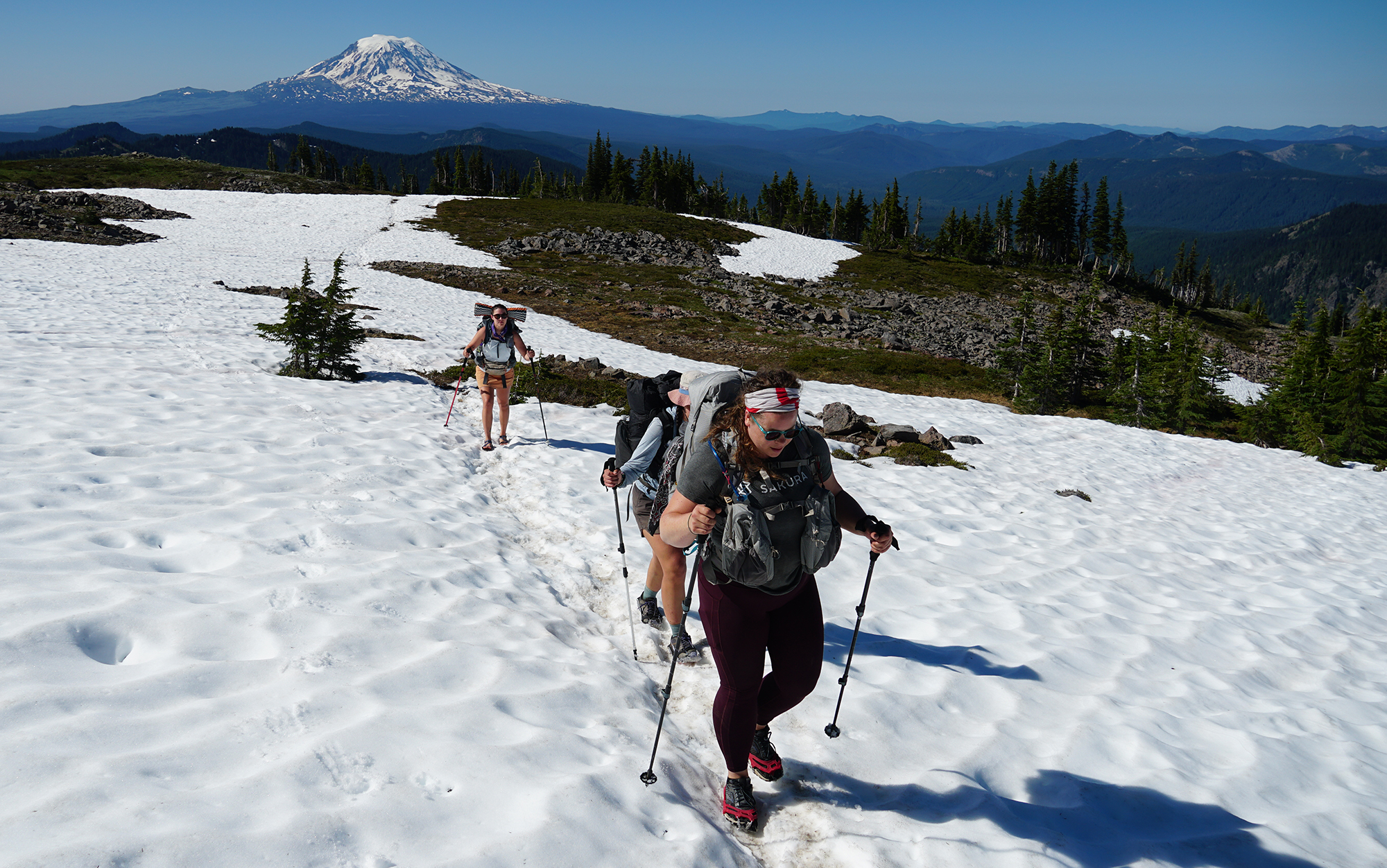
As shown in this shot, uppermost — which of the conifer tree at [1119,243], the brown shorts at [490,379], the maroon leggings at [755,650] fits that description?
the conifer tree at [1119,243]

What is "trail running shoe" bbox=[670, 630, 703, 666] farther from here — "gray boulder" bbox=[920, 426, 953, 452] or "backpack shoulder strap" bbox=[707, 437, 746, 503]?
"gray boulder" bbox=[920, 426, 953, 452]

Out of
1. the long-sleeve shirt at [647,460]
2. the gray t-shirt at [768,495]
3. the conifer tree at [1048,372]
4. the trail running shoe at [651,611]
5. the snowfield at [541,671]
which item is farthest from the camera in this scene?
the conifer tree at [1048,372]

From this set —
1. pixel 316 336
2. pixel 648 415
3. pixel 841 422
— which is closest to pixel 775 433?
pixel 648 415

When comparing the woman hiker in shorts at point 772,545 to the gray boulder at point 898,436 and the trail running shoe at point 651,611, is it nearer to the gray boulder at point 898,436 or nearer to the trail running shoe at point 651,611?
the trail running shoe at point 651,611

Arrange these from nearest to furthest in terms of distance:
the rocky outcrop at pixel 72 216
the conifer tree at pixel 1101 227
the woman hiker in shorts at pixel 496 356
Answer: the woman hiker in shorts at pixel 496 356
the rocky outcrop at pixel 72 216
the conifer tree at pixel 1101 227

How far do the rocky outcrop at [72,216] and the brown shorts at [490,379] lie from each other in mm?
35624

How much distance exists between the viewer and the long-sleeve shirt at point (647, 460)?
568 cm

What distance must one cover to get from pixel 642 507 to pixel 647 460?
1.54 feet

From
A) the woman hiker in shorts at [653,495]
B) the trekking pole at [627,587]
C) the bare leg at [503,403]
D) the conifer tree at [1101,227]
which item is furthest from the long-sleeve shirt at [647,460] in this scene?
the conifer tree at [1101,227]

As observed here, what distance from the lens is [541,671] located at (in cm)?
498

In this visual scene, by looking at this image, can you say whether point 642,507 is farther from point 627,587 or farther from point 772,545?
point 772,545

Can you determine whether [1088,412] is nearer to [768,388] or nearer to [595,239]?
[768,388]

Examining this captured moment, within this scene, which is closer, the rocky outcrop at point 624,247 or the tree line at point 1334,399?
the tree line at point 1334,399

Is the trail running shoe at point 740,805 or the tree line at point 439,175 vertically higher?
the tree line at point 439,175
